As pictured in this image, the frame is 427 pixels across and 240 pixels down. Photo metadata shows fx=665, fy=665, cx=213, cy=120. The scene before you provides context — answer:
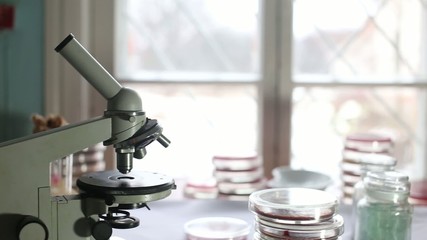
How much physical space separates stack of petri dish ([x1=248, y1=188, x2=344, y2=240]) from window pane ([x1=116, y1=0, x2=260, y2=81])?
0.99 meters

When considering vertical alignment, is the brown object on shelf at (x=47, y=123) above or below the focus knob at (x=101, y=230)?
above

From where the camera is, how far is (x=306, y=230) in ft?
4.16

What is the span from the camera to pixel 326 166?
7.59ft

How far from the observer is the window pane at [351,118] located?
7.42ft

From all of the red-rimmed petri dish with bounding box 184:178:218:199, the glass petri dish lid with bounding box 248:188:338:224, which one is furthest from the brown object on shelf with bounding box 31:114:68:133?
the glass petri dish lid with bounding box 248:188:338:224

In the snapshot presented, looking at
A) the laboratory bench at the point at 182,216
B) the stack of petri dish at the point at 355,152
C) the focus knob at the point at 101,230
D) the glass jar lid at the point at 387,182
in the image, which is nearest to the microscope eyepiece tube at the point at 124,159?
the focus knob at the point at 101,230

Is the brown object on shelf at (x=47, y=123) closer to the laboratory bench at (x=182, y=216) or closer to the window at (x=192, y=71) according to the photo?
the laboratory bench at (x=182, y=216)

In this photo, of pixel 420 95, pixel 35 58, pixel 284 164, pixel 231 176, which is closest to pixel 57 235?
pixel 231 176

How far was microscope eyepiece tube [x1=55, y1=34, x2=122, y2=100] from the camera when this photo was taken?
3.80 feet

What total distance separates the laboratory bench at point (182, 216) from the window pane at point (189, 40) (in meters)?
0.60

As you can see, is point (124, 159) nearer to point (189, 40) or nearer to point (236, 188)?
point (236, 188)

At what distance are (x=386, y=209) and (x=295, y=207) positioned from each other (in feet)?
0.93

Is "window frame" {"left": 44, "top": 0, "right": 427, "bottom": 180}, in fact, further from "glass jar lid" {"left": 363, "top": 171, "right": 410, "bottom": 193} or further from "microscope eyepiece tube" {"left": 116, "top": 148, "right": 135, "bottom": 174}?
"microscope eyepiece tube" {"left": 116, "top": 148, "right": 135, "bottom": 174}

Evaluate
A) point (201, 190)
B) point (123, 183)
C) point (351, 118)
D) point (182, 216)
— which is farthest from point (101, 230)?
point (351, 118)
